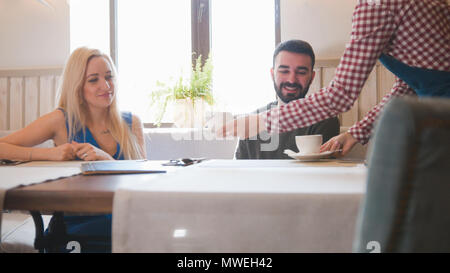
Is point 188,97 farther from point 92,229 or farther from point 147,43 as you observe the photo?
point 92,229

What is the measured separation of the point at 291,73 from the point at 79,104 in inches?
42.6

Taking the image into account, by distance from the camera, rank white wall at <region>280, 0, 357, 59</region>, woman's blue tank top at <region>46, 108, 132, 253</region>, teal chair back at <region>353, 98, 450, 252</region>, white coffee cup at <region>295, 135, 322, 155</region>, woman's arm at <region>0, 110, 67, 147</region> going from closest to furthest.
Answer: teal chair back at <region>353, 98, 450, 252</region>, woman's blue tank top at <region>46, 108, 132, 253</region>, white coffee cup at <region>295, 135, 322, 155</region>, woman's arm at <region>0, 110, 67, 147</region>, white wall at <region>280, 0, 357, 59</region>

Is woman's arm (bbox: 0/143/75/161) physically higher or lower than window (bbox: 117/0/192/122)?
lower

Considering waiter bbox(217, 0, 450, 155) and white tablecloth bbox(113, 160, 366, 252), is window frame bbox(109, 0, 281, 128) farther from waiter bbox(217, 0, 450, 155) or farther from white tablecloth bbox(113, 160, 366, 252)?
white tablecloth bbox(113, 160, 366, 252)

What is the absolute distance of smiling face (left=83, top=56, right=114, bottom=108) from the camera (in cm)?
158

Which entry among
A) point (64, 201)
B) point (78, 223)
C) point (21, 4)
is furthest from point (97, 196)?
point (21, 4)

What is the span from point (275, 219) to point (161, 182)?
0.22m

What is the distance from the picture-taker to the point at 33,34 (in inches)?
116

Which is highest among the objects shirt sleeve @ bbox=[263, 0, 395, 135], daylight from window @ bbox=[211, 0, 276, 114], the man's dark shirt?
daylight from window @ bbox=[211, 0, 276, 114]

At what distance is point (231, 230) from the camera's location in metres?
0.47

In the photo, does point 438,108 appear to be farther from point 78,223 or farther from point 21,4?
point 21,4

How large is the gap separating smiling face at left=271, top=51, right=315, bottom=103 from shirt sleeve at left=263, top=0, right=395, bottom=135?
846 mm

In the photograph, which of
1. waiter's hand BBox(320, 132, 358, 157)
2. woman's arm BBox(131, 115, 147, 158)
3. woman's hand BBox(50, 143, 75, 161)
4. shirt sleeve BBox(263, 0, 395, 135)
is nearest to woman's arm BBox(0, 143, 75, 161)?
woman's hand BBox(50, 143, 75, 161)

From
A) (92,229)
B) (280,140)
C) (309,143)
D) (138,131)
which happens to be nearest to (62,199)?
(92,229)
